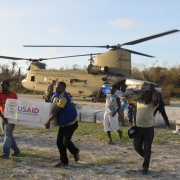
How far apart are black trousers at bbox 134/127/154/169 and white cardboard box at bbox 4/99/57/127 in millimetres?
2161

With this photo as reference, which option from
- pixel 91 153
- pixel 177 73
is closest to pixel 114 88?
pixel 91 153

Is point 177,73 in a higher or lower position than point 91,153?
higher

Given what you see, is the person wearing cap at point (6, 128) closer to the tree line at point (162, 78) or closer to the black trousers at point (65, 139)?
the black trousers at point (65, 139)

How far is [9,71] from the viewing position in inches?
2132

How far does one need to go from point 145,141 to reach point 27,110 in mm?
3050

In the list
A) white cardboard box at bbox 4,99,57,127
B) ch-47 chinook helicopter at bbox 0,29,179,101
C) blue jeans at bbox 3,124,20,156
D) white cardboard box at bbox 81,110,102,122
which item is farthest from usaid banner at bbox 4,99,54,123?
ch-47 chinook helicopter at bbox 0,29,179,101

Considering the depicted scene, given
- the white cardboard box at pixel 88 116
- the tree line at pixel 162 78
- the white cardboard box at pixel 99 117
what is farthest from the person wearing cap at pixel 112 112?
the tree line at pixel 162 78

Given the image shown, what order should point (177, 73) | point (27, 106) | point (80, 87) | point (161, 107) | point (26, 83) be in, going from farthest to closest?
point (177, 73)
point (26, 83)
point (80, 87)
point (161, 107)
point (27, 106)

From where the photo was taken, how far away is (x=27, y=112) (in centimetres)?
910

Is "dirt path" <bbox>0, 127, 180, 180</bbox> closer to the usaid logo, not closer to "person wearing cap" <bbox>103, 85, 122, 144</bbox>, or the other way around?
"person wearing cap" <bbox>103, 85, 122, 144</bbox>

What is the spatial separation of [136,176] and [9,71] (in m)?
48.7

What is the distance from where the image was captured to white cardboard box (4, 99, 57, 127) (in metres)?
8.73

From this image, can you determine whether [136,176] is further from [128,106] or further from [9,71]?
[9,71]

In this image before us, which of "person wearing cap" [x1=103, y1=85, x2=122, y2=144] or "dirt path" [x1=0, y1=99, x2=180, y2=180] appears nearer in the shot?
"dirt path" [x1=0, y1=99, x2=180, y2=180]
